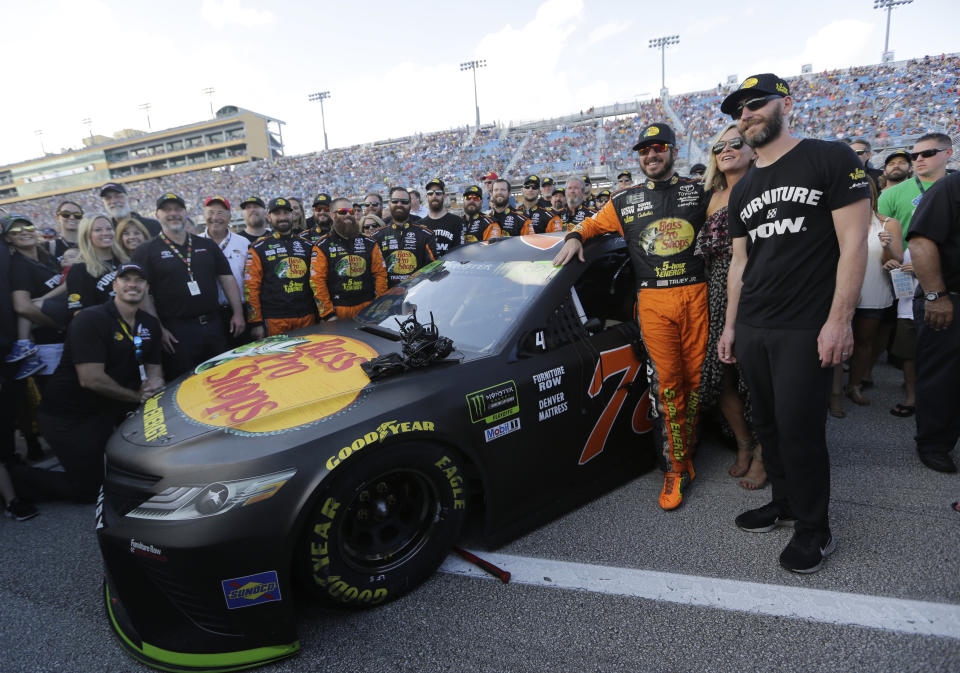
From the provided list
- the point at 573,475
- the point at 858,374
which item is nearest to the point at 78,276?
the point at 573,475

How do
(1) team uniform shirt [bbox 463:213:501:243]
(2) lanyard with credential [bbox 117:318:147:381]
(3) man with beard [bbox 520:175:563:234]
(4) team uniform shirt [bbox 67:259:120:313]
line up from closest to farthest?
(2) lanyard with credential [bbox 117:318:147:381] < (4) team uniform shirt [bbox 67:259:120:313] < (1) team uniform shirt [bbox 463:213:501:243] < (3) man with beard [bbox 520:175:563:234]

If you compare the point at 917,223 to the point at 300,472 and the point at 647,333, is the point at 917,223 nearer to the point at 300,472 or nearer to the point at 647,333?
the point at 647,333

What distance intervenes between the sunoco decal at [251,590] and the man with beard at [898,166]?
18.5 feet

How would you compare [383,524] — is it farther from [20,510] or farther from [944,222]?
[944,222]

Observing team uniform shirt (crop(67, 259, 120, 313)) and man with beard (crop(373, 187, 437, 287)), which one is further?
man with beard (crop(373, 187, 437, 287))

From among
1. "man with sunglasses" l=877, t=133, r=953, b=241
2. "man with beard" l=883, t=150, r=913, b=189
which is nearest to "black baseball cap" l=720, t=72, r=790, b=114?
"man with sunglasses" l=877, t=133, r=953, b=241

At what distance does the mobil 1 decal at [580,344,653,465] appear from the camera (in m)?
→ 2.58

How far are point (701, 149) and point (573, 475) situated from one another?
29.2 meters

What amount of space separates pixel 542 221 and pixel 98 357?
16.8 feet

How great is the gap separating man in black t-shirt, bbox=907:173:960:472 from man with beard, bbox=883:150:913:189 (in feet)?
7.65

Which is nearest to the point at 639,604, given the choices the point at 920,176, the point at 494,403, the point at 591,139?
the point at 494,403

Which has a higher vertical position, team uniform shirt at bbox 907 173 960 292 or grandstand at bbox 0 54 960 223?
grandstand at bbox 0 54 960 223

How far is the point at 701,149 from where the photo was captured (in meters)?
27.2

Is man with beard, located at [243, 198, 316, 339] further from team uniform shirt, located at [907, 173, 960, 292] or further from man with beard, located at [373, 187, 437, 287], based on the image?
team uniform shirt, located at [907, 173, 960, 292]
